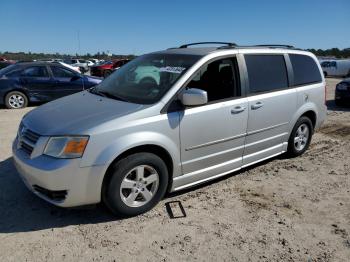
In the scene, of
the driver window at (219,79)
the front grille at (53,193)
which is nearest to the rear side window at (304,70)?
the driver window at (219,79)

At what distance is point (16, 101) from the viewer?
11.2m

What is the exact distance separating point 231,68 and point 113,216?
2318 mm

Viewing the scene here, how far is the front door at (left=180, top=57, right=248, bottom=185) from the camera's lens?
13.6 feet

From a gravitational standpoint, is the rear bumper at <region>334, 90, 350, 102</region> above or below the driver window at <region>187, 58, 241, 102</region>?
below

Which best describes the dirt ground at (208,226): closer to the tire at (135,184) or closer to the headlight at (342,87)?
the tire at (135,184)

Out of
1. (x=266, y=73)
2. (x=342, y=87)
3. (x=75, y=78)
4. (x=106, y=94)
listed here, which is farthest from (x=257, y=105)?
(x=342, y=87)

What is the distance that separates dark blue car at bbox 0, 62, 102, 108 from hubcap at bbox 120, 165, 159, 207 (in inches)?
318

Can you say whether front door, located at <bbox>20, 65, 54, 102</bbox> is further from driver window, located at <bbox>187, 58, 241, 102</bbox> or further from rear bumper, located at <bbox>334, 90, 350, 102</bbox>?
rear bumper, located at <bbox>334, 90, 350, 102</bbox>

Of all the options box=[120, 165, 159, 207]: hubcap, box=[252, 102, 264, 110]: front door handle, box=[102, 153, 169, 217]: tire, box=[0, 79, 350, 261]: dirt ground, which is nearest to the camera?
box=[0, 79, 350, 261]: dirt ground

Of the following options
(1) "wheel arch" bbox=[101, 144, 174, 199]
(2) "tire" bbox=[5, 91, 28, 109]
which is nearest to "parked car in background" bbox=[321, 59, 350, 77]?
(2) "tire" bbox=[5, 91, 28, 109]

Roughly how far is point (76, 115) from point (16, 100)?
8.25m

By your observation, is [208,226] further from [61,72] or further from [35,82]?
[61,72]

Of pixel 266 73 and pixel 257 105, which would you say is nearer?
pixel 257 105

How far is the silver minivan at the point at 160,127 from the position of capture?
3.53 m
